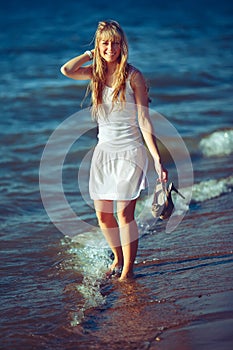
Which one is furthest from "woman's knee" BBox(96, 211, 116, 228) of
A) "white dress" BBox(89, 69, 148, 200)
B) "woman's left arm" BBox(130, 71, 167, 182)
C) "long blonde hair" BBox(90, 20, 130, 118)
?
"long blonde hair" BBox(90, 20, 130, 118)

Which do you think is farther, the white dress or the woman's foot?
the woman's foot

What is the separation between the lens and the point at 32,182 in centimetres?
768

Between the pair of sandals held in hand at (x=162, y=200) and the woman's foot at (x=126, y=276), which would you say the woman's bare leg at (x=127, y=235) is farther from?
the pair of sandals held in hand at (x=162, y=200)

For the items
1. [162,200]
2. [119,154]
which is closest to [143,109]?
[119,154]

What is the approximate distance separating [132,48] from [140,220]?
10.3 meters

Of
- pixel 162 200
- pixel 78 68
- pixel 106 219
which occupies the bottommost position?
pixel 106 219

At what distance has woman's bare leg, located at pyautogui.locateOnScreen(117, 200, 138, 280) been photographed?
→ 470 centimetres

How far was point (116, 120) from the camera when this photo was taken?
4500mm

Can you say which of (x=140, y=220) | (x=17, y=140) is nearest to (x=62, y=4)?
(x=17, y=140)

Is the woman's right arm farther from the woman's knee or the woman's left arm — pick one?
the woman's knee

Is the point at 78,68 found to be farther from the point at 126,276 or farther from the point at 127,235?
the point at 126,276

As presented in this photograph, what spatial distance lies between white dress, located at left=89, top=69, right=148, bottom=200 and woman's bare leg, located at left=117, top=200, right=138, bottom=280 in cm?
13

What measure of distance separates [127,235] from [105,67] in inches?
49.2

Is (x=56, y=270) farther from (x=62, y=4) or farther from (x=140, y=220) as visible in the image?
(x=62, y=4)
